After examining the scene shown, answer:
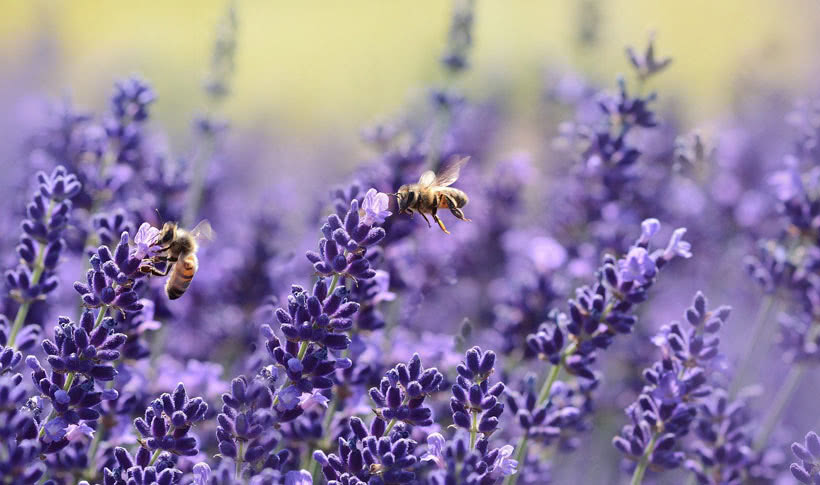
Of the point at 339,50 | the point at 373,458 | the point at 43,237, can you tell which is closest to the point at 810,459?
→ the point at 373,458

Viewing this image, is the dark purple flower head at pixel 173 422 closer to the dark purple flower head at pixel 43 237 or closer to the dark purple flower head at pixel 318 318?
the dark purple flower head at pixel 318 318

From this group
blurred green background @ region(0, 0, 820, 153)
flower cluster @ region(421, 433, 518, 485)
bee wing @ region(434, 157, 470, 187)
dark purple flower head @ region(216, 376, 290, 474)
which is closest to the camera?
flower cluster @ region(421, 433, 518, 485)

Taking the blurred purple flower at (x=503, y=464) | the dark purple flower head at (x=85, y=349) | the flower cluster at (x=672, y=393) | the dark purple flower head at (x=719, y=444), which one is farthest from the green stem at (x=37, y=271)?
the dark purple flower head at (x=719, y=444)

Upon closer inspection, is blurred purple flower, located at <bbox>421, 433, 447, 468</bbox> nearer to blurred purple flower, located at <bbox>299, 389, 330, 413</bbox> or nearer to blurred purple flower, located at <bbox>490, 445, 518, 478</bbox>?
blurred purple flower, located at <bbox>490, 445, 518, 478</bbox>

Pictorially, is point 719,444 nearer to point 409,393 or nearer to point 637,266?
point 637,266

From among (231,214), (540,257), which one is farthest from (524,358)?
(231,214)

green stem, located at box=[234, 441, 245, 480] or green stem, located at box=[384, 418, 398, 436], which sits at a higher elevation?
green stem, located at box=[384, 418, 398, 436]

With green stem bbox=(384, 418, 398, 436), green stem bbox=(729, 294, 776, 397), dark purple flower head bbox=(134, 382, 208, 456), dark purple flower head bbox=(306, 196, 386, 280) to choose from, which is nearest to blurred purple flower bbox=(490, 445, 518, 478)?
green stem bbox=(384, 418, 398, 436)
